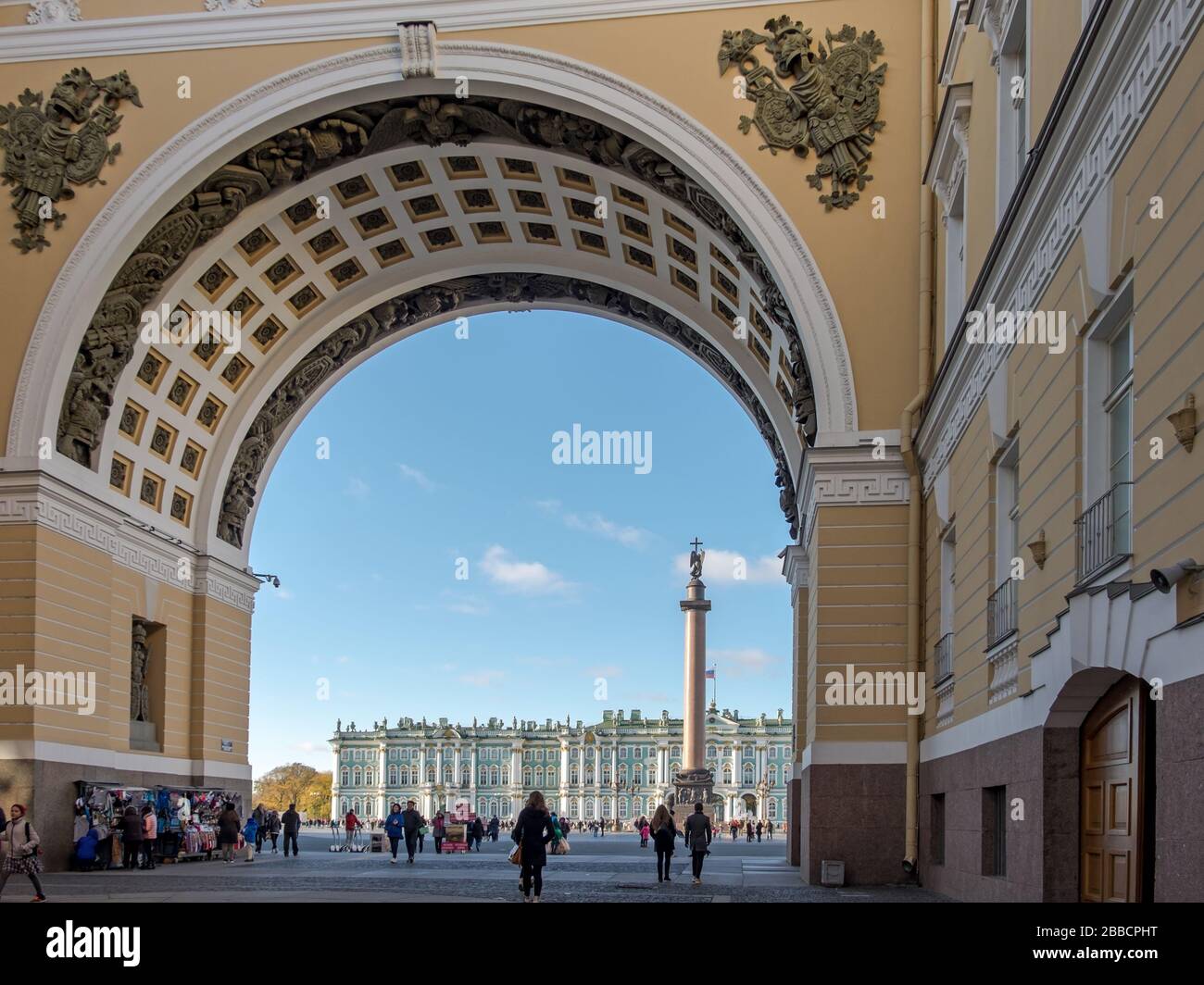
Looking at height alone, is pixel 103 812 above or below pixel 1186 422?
below

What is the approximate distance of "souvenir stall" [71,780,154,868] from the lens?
90.4 feet

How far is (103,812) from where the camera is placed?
2812 centimetres

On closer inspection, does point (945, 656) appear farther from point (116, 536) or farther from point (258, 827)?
point (258, 827)

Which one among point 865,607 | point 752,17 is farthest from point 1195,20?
point 752,17

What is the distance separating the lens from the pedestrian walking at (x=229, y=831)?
32.0 meters

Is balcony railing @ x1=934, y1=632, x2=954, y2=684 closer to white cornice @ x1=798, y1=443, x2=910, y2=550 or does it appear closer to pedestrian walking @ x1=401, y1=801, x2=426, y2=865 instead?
white cornice @ x1=798, y1=443, x2=910, y2=550

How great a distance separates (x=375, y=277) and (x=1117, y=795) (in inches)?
1008

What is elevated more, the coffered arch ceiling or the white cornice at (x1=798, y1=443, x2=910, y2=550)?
the coffered arch ceiling

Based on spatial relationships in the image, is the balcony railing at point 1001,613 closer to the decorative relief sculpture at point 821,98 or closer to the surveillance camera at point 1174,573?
the surveillance camera at point 1174,573

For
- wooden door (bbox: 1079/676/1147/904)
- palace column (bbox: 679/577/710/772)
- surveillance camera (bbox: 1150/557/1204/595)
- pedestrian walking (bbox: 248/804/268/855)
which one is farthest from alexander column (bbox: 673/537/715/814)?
surveillance camera (bbox: 1150/557/1204/595)

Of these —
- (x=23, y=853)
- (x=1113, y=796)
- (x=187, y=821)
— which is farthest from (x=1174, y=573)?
(x=187, y=821)

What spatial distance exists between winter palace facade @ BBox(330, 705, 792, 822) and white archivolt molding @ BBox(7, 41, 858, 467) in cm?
13355

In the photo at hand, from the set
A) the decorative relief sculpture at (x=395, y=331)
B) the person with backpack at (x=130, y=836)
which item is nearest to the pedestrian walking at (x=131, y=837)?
the person with backpack at (x=130, y=836)

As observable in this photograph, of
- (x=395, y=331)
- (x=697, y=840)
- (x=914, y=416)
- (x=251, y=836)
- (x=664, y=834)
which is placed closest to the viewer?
(x=914, y=416)
